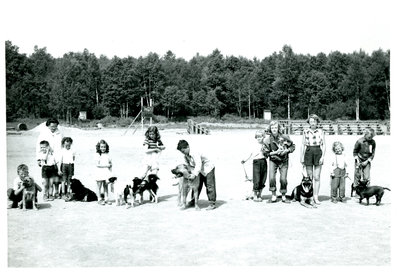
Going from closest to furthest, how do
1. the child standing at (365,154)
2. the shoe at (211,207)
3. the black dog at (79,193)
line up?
the shoe at (211,207), the black dog at (79,193), the child standing at (365,154)

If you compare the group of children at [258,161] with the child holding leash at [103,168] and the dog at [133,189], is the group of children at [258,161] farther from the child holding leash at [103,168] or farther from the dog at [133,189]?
the dog at [133,189]

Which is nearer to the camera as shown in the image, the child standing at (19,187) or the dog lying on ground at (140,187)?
the child standing at (19,187)

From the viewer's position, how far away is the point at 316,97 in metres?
48.8

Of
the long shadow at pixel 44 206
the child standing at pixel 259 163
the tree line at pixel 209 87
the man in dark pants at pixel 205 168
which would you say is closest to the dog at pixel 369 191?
the child standing at pixel 259 163

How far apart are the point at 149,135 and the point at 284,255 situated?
4499mm

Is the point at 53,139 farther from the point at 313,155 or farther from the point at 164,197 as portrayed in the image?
the point at 313,155

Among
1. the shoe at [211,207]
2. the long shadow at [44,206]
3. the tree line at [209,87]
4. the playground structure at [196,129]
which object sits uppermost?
the tree line at [209,87]

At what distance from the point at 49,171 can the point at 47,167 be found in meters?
0.09

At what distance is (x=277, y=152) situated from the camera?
28.2ft

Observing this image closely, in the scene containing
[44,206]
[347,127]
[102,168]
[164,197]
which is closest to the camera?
[44,206]

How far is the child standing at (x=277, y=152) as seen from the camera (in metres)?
8.59

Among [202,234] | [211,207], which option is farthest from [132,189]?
[202,234]

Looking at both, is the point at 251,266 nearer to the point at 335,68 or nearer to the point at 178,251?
the point at 178,251

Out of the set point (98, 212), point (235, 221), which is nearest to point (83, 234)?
point (98, 212)
